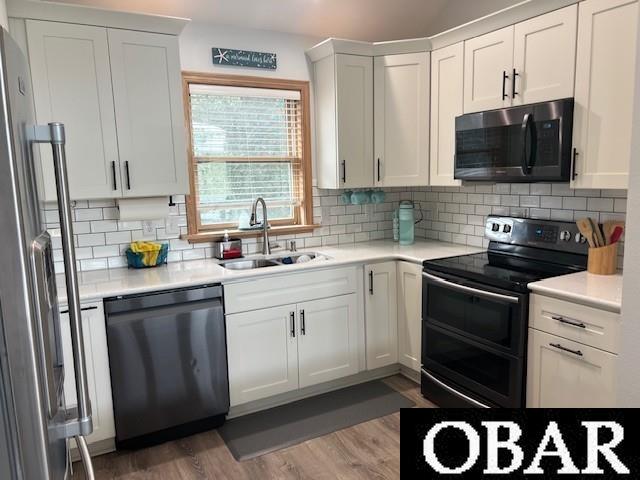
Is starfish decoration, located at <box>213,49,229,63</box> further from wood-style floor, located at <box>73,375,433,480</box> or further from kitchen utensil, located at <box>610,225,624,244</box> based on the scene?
kitchen utensil, located at <box>610,225,624,244</box>

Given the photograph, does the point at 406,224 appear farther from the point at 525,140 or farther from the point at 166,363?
the point at 166,363

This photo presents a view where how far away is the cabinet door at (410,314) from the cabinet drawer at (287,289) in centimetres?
35

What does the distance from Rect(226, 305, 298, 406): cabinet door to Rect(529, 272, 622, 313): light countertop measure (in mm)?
1436

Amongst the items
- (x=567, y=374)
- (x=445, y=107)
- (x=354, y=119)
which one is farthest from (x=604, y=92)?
(x=354, y=119)

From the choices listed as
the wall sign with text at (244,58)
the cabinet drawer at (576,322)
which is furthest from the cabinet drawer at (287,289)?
the wall sign with text at (244,58)

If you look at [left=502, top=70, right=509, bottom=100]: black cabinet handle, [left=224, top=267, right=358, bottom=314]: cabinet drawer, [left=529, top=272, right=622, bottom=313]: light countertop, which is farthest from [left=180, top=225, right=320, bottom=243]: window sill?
[left=529, top=272, right=622, bottom=313]: light countertop

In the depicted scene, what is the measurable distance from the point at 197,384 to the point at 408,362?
56.6 inches

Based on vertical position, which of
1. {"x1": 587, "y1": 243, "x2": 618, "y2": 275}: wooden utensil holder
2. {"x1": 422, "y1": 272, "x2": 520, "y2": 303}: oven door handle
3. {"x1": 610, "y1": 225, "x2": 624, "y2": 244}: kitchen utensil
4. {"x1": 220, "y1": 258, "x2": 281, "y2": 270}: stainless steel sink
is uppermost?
{"x1": 610, "y1": 225, "x2": 624, "y2": 244}: kitchen utensil

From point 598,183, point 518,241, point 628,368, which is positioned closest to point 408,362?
point 518,241

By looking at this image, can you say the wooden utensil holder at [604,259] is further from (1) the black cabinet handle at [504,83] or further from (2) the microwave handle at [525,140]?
(1) the black cabinet handle at [504,83]

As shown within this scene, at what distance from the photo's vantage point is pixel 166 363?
2.54 m

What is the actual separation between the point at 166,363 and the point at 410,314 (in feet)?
5.21

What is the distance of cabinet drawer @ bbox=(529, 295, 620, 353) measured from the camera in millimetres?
2008

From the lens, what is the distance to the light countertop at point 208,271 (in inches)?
98.3
